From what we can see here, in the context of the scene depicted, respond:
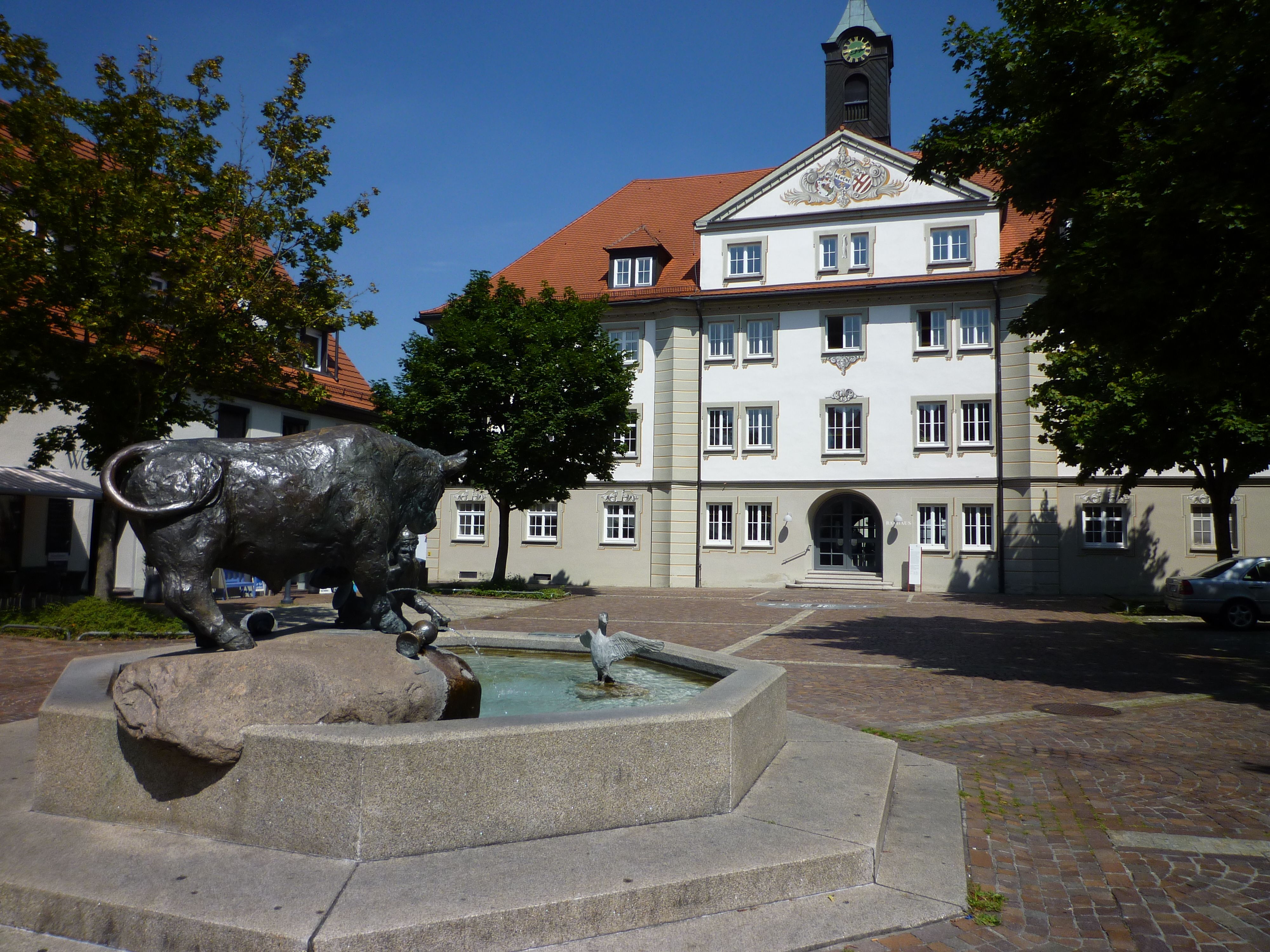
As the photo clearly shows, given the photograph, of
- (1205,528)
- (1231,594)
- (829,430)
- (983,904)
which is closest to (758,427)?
(829,430)

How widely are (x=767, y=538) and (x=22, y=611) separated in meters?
A: 22.0

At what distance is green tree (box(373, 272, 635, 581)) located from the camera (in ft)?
78.8

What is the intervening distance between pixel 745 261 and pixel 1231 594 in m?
18.5

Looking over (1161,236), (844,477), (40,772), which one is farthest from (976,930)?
(844,477)

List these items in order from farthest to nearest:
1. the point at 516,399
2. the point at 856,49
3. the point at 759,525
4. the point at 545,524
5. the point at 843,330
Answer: the point at 856,49 → the point at 545,524 → the point at 759,525 → the point at 843,330 → the point at 516,399

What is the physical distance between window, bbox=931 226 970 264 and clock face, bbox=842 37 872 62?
1121 centimetres

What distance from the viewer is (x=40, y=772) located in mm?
4762

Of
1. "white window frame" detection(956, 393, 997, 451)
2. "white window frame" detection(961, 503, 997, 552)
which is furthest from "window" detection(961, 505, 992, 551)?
"white window frame" detection(956, 393, 997, 451)

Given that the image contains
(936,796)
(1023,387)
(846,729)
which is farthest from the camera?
(1023,387)

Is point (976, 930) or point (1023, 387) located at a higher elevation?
point (1023, 387)

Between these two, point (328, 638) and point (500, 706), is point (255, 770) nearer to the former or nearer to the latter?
point (328, 638)

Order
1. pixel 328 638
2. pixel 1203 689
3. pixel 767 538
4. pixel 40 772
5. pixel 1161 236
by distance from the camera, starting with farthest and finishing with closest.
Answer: pixel 767 538 < pixel 1203 689 < pixel 1161 236 < pixel 328 638 < pixel 40 772

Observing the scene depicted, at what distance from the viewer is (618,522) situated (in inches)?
1272

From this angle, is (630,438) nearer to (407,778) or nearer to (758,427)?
(758,427)
